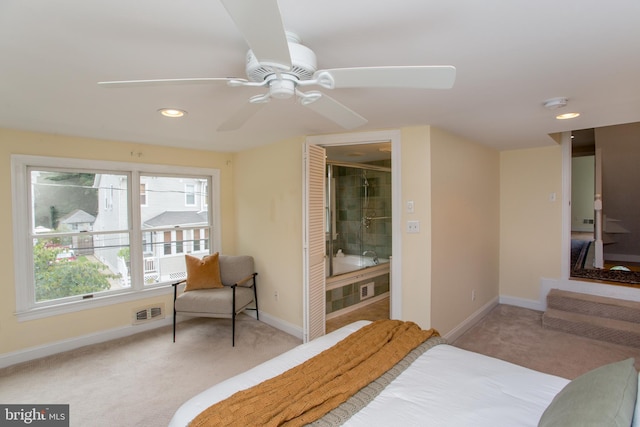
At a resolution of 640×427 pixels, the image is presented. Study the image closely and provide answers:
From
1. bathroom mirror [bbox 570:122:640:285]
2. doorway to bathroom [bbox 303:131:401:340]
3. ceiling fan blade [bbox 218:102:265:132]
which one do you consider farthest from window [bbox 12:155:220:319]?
bathroom mirror [bbox 570:122:640:285]

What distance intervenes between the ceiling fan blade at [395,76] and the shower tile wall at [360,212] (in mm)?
3403

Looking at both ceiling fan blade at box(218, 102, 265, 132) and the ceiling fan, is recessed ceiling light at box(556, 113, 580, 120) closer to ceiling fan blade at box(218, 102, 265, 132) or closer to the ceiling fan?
the ceiling fan

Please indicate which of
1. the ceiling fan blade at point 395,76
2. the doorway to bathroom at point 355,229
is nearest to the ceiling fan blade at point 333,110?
the ceiling fan blade at point 395,76

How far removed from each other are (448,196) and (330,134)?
134cm

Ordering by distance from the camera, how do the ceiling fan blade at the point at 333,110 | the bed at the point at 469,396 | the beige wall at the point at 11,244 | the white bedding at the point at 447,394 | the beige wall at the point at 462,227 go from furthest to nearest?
the beige wall at the point at 462,227 → the beige wall at the point at 11,244 → the ceiling fan blade at the point at 333,110 → the white bedding at the point at 447,394 → the bed at the point at 469,396

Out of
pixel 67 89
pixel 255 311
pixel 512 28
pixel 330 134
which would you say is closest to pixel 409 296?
pixel 330 134

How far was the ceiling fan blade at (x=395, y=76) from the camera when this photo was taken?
105 centimetres

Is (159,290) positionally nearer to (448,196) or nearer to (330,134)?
(330,134)

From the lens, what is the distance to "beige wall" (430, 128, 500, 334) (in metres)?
2.97

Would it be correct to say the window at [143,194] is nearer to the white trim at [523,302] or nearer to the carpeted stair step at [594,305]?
the white trim at [523,302]

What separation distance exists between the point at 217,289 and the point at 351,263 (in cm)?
193

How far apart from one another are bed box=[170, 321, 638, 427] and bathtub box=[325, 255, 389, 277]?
8.55 feet

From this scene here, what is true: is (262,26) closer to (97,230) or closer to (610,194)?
(97,230)

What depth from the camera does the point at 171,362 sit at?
289 cm
